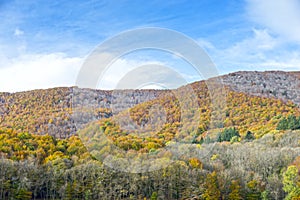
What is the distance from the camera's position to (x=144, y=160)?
46.2 meters

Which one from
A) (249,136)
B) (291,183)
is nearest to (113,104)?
(249,136)

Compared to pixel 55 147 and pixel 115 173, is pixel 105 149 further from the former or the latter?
pixel 55 147

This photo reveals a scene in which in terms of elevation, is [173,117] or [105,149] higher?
[173,117]

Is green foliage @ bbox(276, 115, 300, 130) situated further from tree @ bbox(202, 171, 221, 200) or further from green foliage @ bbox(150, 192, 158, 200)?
green foliage @ bbox(150, 192, 158, 200)

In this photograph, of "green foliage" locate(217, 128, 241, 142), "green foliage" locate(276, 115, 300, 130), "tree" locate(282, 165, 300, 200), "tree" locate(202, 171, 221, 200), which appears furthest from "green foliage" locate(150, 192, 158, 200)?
"green foliage" locate(276, 115, 300, 130)

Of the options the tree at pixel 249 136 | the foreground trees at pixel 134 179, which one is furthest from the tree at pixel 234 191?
the tree at pixel 249 136

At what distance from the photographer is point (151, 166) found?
45.9 meters

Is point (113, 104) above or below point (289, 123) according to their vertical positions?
above

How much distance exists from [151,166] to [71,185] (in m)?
9.56

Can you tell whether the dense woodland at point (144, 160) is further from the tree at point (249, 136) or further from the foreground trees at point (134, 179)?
the tree at point (249, 136)

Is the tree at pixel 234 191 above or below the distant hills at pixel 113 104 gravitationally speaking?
below

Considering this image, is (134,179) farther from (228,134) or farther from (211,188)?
(228,134)

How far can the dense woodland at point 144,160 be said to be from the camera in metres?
43.6

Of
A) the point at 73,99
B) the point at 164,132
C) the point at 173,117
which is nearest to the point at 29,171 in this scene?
the point at 164,132
